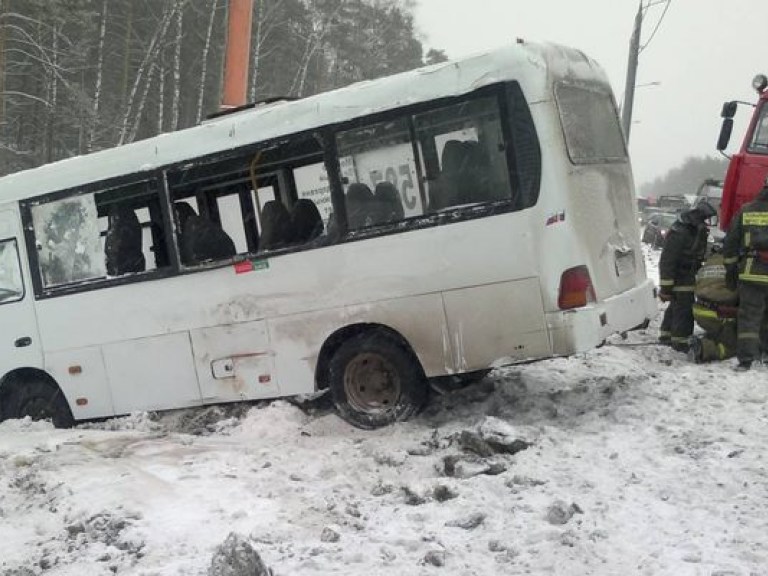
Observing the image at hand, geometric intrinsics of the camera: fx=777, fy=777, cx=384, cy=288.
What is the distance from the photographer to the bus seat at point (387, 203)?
6555 mm

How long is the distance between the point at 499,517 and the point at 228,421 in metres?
3.74

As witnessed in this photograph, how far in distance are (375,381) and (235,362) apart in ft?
4.48

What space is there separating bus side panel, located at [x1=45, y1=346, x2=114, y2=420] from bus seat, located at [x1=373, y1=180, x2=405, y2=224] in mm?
3438

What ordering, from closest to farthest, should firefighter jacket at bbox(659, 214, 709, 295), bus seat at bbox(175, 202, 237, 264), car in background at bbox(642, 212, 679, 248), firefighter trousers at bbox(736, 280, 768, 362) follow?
bus seat at bbox(175, 202, 237, 264), firefighter trousers at bbox(736, 280, 768, 362), firefighter jacket at bbox(659, 214, 709, 295), car in background at bbox(642, 212, 679, 248)

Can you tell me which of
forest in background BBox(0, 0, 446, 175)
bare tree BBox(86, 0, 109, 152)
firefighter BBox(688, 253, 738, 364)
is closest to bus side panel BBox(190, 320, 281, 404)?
firefighter BBox(688, 253, 738, 364)

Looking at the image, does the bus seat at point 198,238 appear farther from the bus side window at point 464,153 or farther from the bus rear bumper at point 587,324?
the bus rear bumper at point 587,324

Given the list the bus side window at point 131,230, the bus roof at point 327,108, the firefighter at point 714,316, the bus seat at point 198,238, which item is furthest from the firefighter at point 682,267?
the bus side window at point 131,230

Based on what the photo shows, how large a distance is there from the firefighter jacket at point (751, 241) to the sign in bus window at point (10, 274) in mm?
7416

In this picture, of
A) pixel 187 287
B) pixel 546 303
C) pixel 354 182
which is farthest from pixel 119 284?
pixel 546 303

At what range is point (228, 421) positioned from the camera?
7.52 m

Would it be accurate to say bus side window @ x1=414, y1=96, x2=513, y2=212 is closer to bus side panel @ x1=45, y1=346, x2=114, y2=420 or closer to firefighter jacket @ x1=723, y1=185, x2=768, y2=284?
firefighter jacket @ x1=723, y1=185, x2=768, y2=284

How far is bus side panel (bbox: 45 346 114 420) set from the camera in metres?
8.02

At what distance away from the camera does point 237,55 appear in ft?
48.4

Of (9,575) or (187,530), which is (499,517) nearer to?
(187,530)
